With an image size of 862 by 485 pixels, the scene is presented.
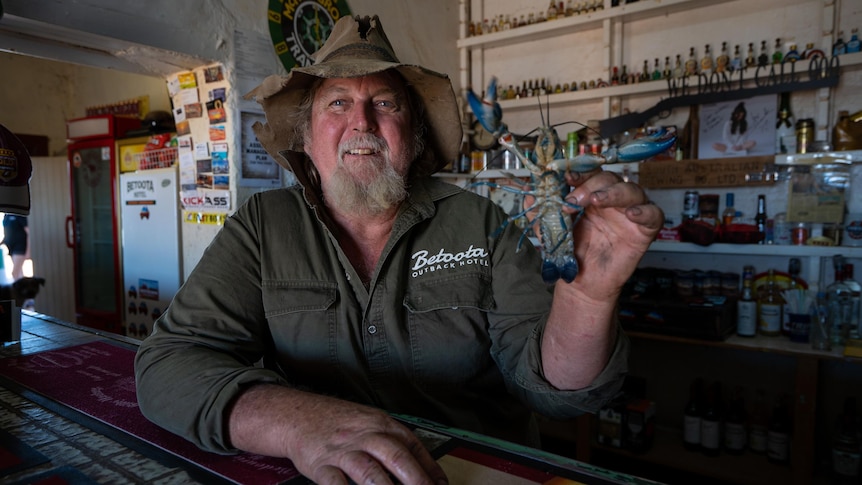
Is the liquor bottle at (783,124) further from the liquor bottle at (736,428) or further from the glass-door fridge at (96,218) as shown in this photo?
the glass-door fridge at (96,218)

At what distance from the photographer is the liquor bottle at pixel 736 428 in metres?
2.76

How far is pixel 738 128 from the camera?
2977 mm

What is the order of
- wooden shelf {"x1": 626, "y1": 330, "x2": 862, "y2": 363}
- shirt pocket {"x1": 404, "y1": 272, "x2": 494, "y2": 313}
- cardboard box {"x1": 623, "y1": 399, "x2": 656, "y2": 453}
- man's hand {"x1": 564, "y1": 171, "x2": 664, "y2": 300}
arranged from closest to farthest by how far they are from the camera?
1. man's hand {"x1": 564, "y1": 171, "x2": 664, "y2": 300}
2. shirt pocket {"x1": 404, "y1": 272, "x2": 494, "y2": 313}
3. wooden shelf {"x1": 626, "y1": 330, "x2": 862, "y2": 363}
4. cardboard box {"x1": 623, "y1": 399, "x2": 656, "y2": 453}

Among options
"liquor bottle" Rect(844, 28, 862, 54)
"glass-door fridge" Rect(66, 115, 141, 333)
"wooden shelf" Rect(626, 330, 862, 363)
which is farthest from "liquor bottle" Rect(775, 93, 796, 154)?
"glass-door fridge" Rect(66, 115, 141, 333)

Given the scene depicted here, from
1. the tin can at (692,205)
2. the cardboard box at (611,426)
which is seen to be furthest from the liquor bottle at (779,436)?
the tin can at (692,205)

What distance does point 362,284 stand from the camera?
1.31 meters

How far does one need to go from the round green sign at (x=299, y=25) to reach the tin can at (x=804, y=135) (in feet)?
8.24

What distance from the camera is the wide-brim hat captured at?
1358 millimetres

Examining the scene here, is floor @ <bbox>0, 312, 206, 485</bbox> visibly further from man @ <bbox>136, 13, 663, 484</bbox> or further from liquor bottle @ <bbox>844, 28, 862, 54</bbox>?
liquor bottle @ <bbox>844, 28, 862, 54</bbox>

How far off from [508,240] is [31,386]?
1191mm

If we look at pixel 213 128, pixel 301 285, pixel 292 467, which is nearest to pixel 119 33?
pixel 213 128

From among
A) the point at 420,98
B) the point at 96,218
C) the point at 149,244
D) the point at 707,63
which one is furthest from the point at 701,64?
the point at 96,218

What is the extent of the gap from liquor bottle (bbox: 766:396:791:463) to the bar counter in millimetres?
2433

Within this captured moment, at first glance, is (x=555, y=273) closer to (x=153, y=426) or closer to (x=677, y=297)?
(x=153, y=426)
